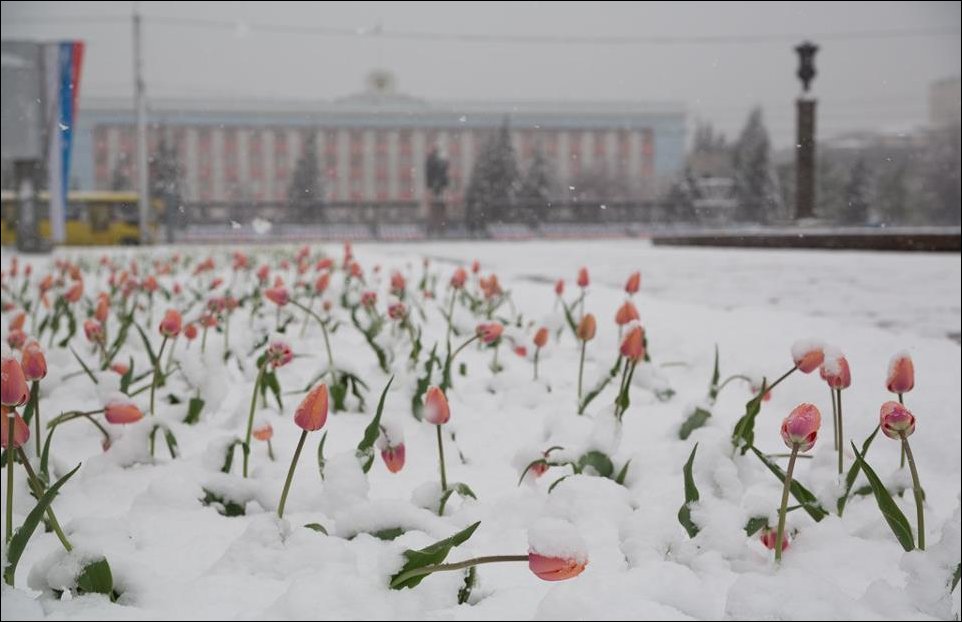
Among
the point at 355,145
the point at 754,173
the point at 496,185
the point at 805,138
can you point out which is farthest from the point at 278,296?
the point at 754,173

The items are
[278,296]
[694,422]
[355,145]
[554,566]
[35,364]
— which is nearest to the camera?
[554,566]

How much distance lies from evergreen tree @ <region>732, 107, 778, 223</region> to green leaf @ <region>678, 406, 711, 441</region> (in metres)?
30.5

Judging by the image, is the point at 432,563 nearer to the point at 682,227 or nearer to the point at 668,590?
the point at 668,590

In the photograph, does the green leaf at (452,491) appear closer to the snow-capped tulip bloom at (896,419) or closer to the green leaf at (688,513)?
the green leaf at (688,513)

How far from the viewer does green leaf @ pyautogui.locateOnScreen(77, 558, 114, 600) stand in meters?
0.56

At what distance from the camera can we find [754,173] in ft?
106

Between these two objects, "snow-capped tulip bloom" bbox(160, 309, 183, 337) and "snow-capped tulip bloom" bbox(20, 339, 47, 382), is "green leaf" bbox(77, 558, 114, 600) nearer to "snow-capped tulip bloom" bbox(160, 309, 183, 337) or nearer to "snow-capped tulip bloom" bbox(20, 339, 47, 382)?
"snow-capped tulip bloom" bbox(20, 339, 47, 382)

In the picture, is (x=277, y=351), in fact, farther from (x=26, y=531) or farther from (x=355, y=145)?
(x=355, y=145)

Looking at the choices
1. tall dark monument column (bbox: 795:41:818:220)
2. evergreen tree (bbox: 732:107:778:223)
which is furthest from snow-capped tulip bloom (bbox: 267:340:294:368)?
evergreen tree (bbox: 732:107:778:223)

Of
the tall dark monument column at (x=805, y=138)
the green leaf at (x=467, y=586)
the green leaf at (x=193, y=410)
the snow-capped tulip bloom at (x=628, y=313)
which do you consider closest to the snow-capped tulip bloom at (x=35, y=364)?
the green leaf at (x=467, y=586)

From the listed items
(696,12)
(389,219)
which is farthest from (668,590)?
(389,219)

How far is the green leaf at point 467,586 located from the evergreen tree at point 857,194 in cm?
3135

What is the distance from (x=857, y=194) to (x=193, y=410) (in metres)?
32.0

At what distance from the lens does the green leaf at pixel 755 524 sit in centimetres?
77
